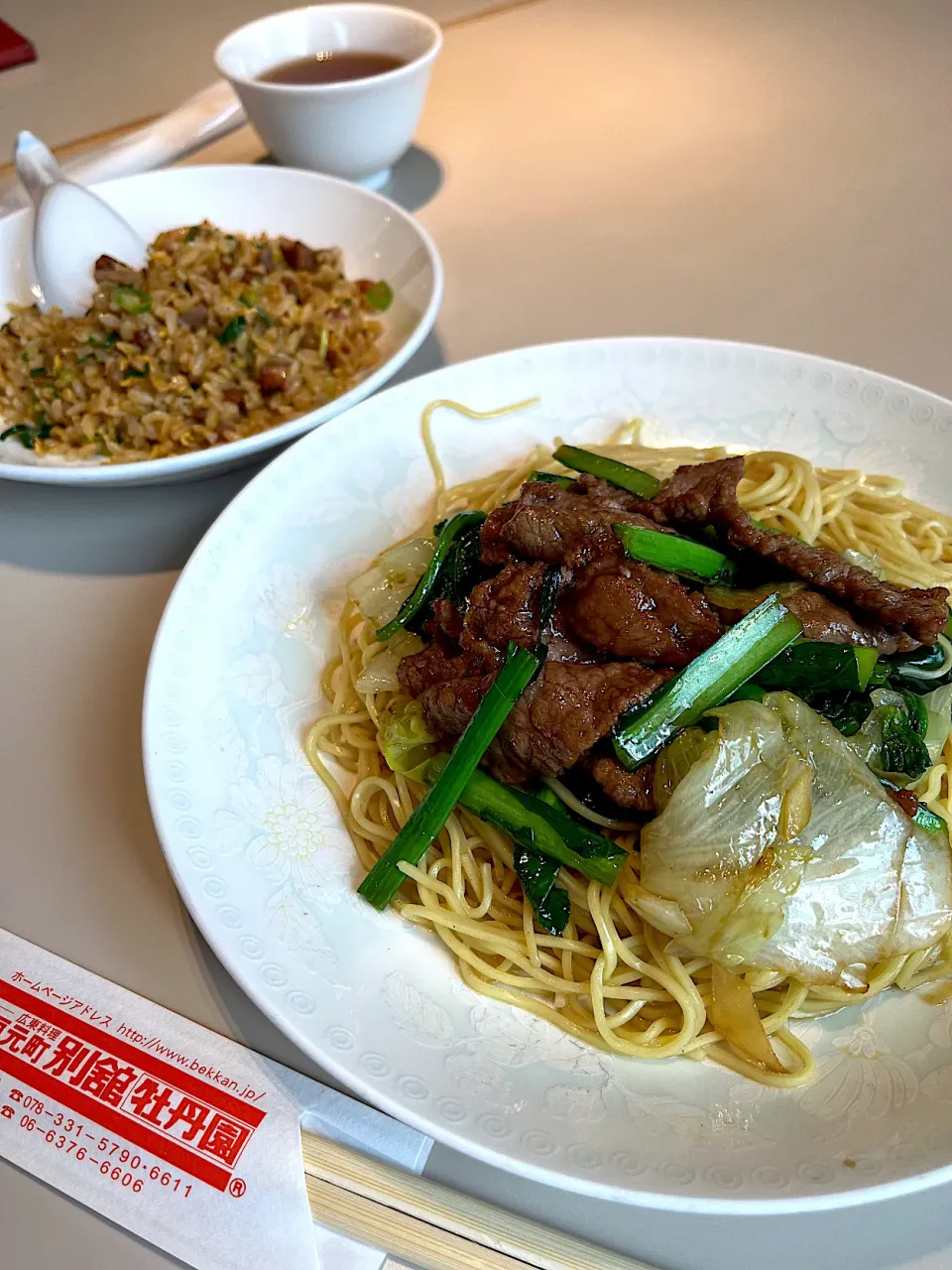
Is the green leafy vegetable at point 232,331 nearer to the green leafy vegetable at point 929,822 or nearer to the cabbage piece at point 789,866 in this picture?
the cabbage piece at point 789,866

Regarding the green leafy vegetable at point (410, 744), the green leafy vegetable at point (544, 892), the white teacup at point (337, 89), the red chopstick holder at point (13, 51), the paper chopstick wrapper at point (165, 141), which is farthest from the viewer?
the red chopstick holder at point (13, 51)

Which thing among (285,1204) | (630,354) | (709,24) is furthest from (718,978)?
(709,24)

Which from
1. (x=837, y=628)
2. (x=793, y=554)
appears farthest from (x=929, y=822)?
(x=793, y=554)

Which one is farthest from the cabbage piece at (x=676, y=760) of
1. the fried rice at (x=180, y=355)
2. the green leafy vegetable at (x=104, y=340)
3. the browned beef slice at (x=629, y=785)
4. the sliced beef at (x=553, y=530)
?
the green leafy vegetable at (x=104, y=340)

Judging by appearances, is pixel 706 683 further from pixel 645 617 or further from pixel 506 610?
pixel 506 610

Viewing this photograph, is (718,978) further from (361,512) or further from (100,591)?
(100,591)

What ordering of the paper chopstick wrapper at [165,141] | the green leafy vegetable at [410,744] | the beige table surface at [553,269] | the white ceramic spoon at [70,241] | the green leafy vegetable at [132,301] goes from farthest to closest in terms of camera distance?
the paper chopstick wrapper at [165,141], the white ceramic spoon at [70,241], the green leafy vegetable at [132,301], the green leafy vegetable at [410,744], the beige table surface at [553,269]
